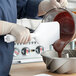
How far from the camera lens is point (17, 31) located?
0.82 meters

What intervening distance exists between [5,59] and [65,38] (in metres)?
0.35

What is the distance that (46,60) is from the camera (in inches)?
40.6

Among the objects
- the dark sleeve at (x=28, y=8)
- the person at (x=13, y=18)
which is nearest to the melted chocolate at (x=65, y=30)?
the person at (x=13, y=18)

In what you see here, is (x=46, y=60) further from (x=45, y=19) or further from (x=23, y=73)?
(x=45, y=19)

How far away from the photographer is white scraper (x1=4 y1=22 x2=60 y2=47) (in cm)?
89

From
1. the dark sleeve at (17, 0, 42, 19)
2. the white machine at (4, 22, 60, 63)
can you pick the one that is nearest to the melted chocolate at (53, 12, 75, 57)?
the white machine at (4, 22, 60, 63)

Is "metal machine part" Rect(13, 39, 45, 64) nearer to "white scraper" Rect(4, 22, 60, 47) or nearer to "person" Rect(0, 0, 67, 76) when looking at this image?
"person" Rect(0, 0, 67, 76)

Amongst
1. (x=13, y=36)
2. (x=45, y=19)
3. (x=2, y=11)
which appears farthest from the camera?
(x=45, y=19)

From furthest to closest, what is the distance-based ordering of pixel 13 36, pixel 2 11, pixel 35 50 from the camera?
1. pixel 35 50
2. pixel 2 11
3. pixel 13 36

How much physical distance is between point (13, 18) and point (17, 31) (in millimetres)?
232

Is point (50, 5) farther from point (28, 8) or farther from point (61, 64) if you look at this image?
point (61, 64)

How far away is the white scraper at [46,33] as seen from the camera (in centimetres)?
89

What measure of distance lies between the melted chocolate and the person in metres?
0.16

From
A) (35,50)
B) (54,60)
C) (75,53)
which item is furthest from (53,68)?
(35,50)
